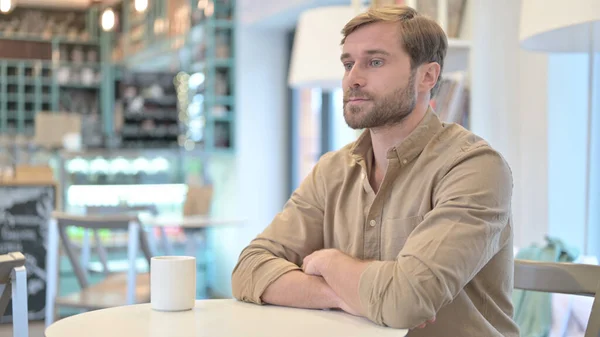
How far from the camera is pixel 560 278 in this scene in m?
1.71

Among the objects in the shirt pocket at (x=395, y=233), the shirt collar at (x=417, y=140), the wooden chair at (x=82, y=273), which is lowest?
the wooden chair at (x=82, y=273)

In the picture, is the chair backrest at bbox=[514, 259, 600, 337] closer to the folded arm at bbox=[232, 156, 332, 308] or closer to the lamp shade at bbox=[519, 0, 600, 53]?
the folded arm at bbox=[232, 156, 332, 308]

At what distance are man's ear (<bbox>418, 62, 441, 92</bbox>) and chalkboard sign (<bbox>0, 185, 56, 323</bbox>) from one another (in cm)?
388

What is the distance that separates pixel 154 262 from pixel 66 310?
14.2ft

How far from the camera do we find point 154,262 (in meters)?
1.49

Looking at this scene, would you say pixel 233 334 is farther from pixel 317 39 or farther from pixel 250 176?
pixel 250 176

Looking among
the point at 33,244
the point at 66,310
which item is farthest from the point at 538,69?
the point at 66,310

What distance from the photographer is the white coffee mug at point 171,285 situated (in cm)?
148

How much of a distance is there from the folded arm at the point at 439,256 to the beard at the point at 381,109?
20 cm

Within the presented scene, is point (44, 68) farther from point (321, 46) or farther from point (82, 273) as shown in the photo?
point (321, 46)

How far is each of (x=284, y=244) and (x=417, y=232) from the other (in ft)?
1.30

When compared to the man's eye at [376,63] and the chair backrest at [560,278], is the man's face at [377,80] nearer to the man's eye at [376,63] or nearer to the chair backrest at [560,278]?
the man's eye at [376,63]

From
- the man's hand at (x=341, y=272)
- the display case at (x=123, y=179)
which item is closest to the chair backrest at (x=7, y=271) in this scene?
the man's hand at (x=341, y=272)

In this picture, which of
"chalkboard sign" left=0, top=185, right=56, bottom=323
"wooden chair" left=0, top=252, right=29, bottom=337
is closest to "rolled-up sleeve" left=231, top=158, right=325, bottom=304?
"wooden chair" left=0, top=252, right=29, bottom=337
